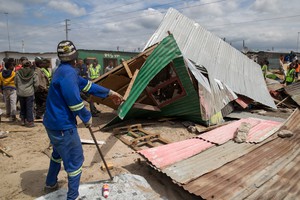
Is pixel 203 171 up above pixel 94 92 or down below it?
below

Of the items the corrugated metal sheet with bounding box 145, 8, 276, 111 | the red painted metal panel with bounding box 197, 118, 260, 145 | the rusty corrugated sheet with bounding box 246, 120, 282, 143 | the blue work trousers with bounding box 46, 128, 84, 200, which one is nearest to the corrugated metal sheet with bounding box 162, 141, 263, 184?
the red painted metal panel with bounding box 197, 118, 260, 145

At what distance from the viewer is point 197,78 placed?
253 inches

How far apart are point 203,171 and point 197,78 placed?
10.2ft

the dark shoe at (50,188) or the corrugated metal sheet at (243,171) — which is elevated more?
the corrugated metal sheet at (243,171)

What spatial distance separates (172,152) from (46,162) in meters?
2.33

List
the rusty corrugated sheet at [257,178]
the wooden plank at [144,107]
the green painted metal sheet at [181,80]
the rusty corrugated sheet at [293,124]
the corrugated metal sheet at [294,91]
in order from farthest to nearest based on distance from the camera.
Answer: the corrugated metal sheet at [294,91] < the wooden plank at [144,107] < the green painted metal sheet at [181,80] < the rusty corrugated sheet at [293,124] < the rusty corrugated sheet at [257,178]

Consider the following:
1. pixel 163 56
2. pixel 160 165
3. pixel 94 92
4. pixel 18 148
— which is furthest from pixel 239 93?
pixel 18 148

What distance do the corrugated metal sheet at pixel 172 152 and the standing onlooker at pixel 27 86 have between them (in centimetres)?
414

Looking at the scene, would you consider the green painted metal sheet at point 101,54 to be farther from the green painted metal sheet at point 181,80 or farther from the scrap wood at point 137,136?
the scrap wood at point 137,136

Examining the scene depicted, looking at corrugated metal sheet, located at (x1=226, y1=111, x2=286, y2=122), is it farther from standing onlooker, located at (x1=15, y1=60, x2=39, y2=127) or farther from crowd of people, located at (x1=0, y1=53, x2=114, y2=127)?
standing onlooker, located at (x1=15, y1=60, x2=39, y2=127)

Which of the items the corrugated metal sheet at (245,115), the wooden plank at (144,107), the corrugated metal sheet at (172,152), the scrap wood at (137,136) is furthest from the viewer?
the corrugated metal sheet at (245,115)

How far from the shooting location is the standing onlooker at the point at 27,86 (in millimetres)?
6871

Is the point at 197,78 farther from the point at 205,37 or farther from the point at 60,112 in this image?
the point at 60,112

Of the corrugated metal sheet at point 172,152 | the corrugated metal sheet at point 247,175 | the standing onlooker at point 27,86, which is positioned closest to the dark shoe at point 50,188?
the corrugated metal sheet at point 172,152
